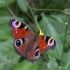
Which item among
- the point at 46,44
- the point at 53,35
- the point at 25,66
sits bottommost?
the point at 25,66

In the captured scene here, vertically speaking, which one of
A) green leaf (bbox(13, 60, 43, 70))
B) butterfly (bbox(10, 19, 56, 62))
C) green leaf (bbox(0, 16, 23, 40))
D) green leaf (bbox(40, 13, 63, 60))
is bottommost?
green leaf (bbox(13, 60, 43, 70))

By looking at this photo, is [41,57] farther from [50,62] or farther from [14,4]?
[14,4]

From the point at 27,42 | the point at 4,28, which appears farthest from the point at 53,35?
the point at 4,28

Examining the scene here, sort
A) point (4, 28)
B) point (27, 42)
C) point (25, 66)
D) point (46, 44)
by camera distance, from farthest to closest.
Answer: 1. point (4, 28)
2. point (25, 66)
3. point (27, 42)
4. point (46, 44)

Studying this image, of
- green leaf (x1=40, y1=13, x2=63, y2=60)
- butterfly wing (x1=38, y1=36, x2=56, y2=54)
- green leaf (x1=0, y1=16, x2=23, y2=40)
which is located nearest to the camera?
butterfly wing (x1=38, y1=36, x2=56, y2=54)

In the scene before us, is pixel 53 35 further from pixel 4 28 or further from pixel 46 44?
pixel 4 28

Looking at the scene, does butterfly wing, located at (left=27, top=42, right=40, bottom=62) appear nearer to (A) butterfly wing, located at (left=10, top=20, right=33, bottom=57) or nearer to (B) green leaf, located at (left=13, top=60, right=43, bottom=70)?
(A) butterfly wing, located at (left=10, top=20, right=33, bottom=57)

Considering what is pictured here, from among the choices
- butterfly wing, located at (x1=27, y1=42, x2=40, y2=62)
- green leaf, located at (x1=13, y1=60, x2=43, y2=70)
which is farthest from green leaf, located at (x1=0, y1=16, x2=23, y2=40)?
butterfly wing, located at (x1=27, y1=42, x2=40, y2=62)

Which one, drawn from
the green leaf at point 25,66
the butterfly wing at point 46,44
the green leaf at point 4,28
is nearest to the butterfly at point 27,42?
the butterfly wing at point 46,44

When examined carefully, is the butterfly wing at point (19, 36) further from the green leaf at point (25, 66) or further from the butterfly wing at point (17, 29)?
the green leaf at point (25, 66)

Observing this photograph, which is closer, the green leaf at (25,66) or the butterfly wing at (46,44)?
the butterfly wing at (46,44)
